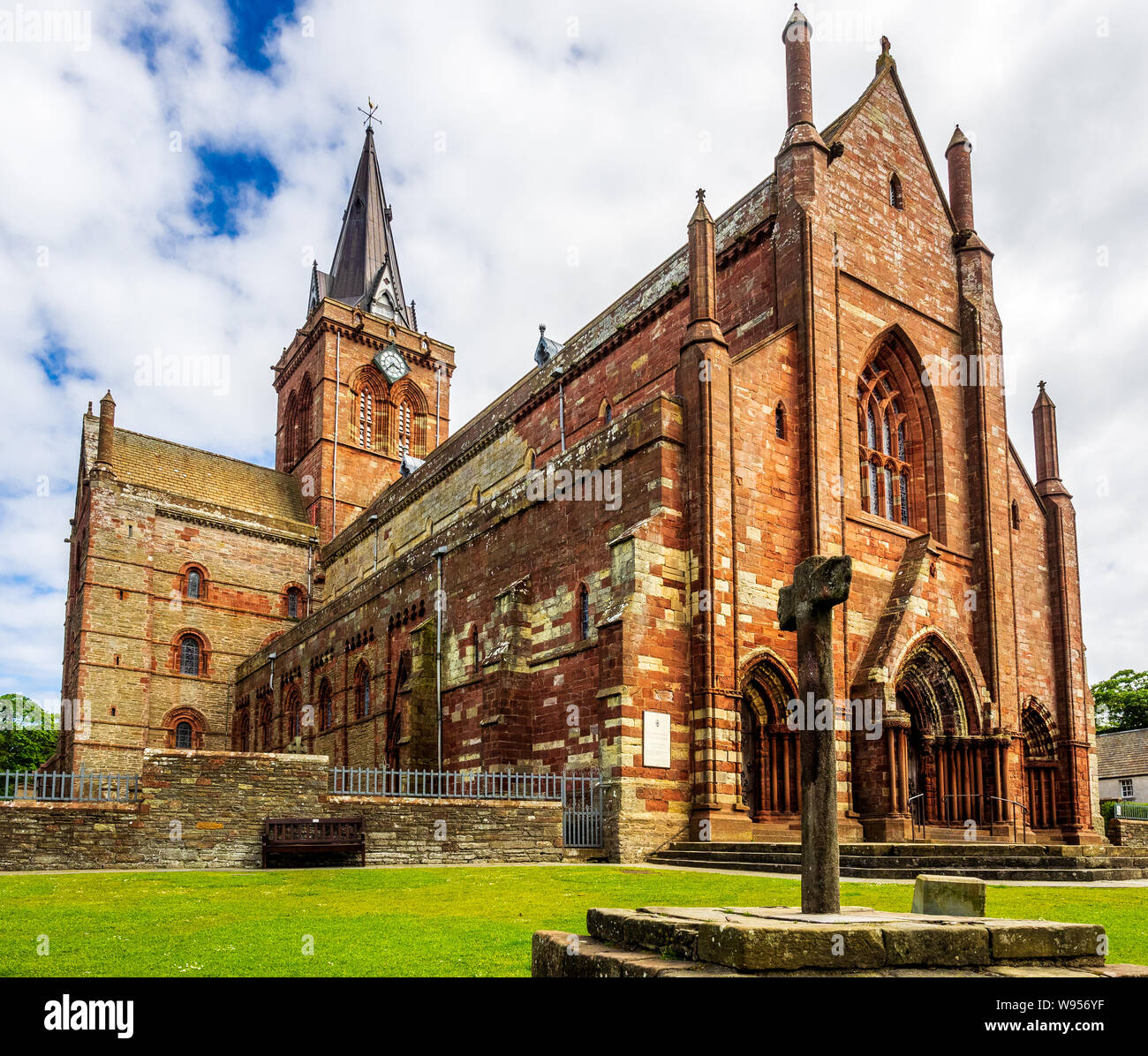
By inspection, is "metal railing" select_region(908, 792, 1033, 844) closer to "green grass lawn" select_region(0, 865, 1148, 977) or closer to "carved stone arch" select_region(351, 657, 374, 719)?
"green grass lawn" select_region(0, 865, 1148, 977)

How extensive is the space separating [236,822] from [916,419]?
18.7m

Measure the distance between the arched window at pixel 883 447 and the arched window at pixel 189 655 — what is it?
1363 inches

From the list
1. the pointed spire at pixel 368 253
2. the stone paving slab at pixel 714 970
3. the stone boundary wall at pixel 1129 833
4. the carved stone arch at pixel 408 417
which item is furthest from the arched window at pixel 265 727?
the stone paving slab at pixel 714 970

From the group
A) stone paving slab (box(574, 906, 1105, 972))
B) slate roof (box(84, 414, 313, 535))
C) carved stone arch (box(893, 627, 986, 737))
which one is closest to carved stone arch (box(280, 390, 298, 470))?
slate roof (box(84, 414, 313, 535))

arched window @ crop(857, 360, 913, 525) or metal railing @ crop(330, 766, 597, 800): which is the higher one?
arched window @ crop(857, 360, 913, 525)

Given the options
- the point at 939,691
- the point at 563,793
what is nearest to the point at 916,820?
the point at 939,691

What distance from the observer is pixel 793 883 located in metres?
13.9

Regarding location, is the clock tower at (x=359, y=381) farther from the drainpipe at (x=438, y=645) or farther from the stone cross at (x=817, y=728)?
the stone cross at (x=817, y=728)

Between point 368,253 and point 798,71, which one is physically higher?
point 368,253

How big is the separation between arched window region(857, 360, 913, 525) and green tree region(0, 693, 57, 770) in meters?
57.9

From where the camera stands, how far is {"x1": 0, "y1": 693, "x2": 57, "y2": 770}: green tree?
67062 mm

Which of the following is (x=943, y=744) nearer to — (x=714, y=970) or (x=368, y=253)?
(x=714, y=970)

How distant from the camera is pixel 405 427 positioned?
61094 mm
